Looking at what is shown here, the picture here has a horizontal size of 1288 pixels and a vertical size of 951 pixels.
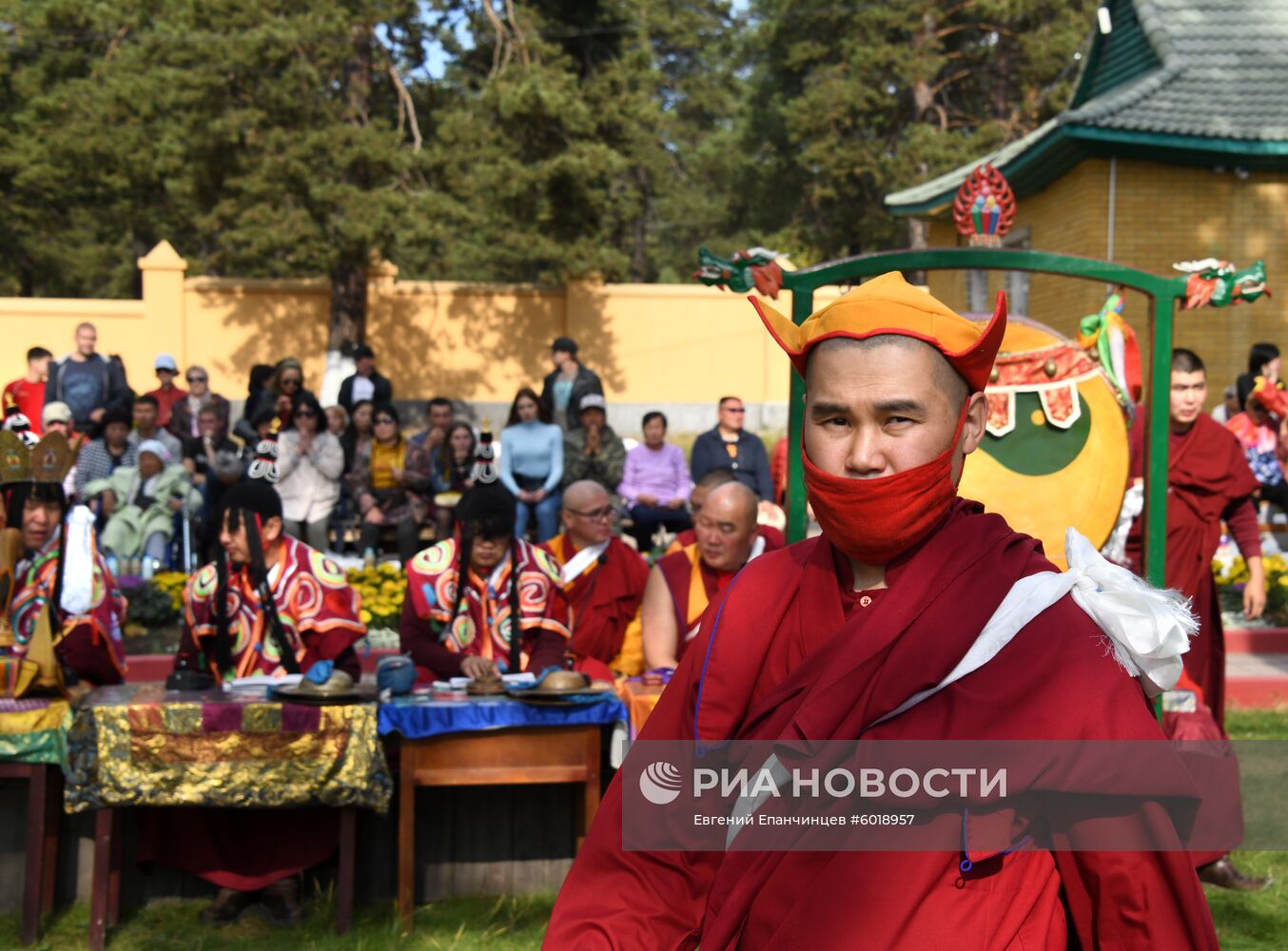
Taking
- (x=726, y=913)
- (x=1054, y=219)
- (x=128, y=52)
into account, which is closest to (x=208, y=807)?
(x=726, y=913)

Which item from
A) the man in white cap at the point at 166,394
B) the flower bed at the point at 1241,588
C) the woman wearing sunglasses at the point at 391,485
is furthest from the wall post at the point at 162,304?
the flower bed at the point at 1241,588

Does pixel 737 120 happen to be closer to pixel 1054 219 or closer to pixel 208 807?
pixel 1054 219

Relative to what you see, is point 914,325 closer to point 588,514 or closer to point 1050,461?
point 1050,461

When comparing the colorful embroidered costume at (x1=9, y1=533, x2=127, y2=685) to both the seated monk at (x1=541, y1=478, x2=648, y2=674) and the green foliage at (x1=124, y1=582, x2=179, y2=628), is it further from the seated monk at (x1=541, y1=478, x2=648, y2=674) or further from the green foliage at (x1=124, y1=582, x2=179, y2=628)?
the green foliage at (x1=124, y1=582, x2=179, y2=628)

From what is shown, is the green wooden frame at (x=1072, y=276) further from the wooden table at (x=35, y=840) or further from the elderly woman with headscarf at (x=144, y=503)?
the elderly woman with headscarf at (x=144, y=503)

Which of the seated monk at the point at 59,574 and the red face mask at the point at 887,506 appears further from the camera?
the seated monk at the point at 59,574

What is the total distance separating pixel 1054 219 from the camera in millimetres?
15688

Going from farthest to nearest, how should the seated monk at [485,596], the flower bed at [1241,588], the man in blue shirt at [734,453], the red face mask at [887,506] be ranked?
1. the man in blue shirt at [734,453]
2. the flower bed at [1241,588]
3. the seated monk at [485,596]
4. the red face mask at [887,506]

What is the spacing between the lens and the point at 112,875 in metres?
5.02

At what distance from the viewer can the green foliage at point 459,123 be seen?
1933 cm

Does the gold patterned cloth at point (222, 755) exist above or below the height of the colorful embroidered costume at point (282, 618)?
below

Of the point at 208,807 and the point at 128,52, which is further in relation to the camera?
the point at 128,52

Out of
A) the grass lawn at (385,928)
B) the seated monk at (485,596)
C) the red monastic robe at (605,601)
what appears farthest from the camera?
the red monastic robe at (605,601)

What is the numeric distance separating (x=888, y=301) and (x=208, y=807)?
3811mm
